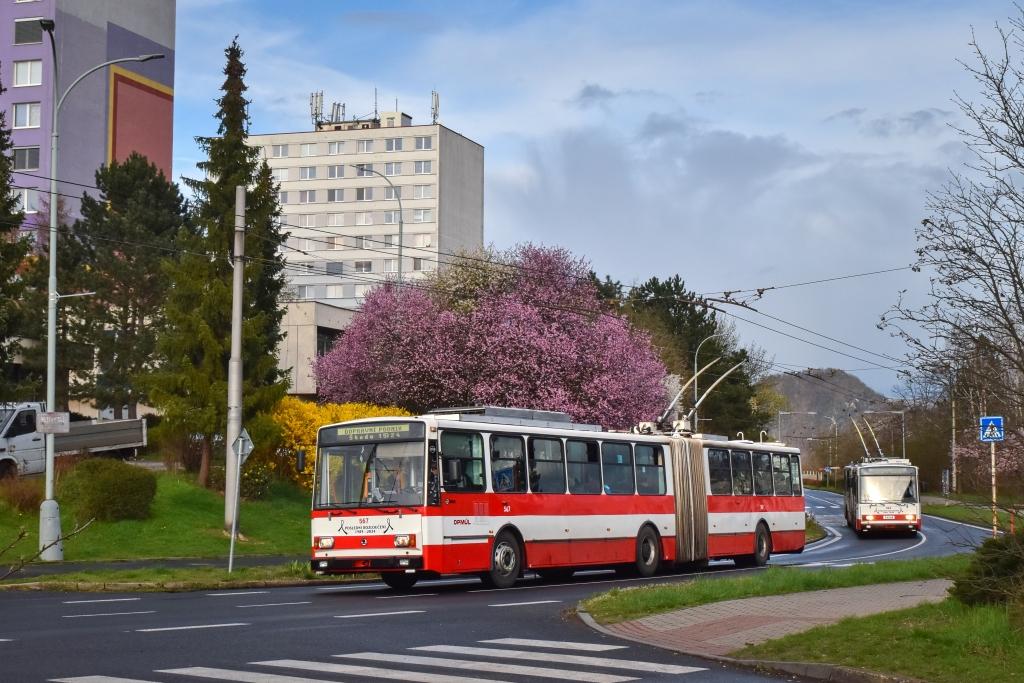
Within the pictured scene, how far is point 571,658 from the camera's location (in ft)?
43.1

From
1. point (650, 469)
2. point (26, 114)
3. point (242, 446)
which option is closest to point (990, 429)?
point (242, 446)

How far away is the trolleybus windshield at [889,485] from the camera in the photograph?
5506cm

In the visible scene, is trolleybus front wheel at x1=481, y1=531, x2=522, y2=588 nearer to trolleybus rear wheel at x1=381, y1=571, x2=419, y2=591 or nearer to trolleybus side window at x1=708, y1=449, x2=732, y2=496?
trolleybus rear wheel at x1=381, y1=571, x2=419, y2=591

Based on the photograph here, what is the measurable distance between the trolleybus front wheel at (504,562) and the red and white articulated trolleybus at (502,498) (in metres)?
0.02

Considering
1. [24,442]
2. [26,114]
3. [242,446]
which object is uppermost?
[26,114]

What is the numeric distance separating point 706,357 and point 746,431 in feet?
30.4

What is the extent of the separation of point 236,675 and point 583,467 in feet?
53.9

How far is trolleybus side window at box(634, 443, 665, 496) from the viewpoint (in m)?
29.8

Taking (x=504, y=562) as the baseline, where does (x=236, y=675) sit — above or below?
below

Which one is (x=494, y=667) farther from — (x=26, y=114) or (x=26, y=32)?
(x=26, y=32)

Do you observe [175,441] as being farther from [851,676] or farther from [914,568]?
[851,676]

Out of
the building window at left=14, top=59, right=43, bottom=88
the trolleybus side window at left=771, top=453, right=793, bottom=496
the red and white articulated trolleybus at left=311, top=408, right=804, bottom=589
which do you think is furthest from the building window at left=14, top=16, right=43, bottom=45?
the red and white articulated trolleybus at left=311, top=408, right=804, bottom=589

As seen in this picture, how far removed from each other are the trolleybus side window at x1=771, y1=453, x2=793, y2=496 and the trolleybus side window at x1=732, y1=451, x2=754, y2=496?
5.36ft

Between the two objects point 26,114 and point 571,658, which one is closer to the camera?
point 571,658
